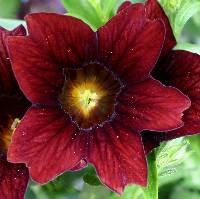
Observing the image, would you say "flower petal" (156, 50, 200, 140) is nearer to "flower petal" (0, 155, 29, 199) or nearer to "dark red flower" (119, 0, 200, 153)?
"dark red flower" (119, 0, 200, 153)

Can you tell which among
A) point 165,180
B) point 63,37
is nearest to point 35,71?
point 63,37

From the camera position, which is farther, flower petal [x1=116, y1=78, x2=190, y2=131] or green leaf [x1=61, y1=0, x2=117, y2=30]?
green leaf [x1=61, y1=0, x2=117, y2=30]

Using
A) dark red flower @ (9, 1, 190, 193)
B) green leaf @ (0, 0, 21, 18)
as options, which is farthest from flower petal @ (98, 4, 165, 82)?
green leaf @ (0, 0, 21, 18)

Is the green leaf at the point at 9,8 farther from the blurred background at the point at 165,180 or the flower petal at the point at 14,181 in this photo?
the flower petal at the point at 14,181

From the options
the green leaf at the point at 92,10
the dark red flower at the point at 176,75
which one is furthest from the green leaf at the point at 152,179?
the green leaf at the point at 92,10

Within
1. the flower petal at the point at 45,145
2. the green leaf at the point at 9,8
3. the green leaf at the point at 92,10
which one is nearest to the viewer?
the flower petal at the point at 45,145

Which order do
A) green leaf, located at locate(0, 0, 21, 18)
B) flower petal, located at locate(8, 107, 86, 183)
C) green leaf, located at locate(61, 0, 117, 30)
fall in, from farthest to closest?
green leaf, located at locate(0, 0, 21, 18), green leaf, located at locate(61, 0, 117, 30), flower petal, located at locate(8, 107, 86, 183)

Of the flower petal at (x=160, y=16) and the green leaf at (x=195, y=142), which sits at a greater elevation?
the flower petal at (x=160, y=16)
